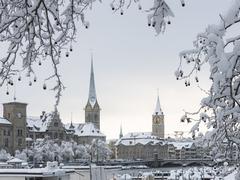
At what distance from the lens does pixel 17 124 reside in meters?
78.6

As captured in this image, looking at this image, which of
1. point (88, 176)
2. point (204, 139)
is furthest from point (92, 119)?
point (204, 139)

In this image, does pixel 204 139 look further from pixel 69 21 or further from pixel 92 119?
pixel 92 119

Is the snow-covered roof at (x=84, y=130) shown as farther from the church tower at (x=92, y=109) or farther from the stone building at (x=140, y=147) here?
the stone building at (x=140, y=147)

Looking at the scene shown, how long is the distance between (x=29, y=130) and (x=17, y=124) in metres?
A: 8.33

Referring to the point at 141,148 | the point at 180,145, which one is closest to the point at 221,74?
the point at 141,148

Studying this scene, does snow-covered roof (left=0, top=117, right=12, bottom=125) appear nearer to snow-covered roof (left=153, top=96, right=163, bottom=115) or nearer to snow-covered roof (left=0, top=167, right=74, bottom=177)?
snow-covered roof (left=0, top=167, right=74, bottom=177)

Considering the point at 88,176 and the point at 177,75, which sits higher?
the point at 177,75

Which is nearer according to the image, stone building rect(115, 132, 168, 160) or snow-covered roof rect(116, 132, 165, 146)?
stone building rect(115, 132, 168, 160)

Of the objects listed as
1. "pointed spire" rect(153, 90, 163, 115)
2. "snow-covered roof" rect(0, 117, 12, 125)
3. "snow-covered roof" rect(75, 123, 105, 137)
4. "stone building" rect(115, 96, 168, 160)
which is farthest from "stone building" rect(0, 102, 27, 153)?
"pointed spire" rect(153, 90, 163, 115)

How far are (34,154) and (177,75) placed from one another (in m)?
69.6

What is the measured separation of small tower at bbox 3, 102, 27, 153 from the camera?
78.0 m

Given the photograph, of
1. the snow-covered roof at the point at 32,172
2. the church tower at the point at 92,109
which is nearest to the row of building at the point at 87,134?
the church tower at the point at 92,109

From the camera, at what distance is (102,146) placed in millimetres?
91562

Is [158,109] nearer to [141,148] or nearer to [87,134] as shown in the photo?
[141,148]
